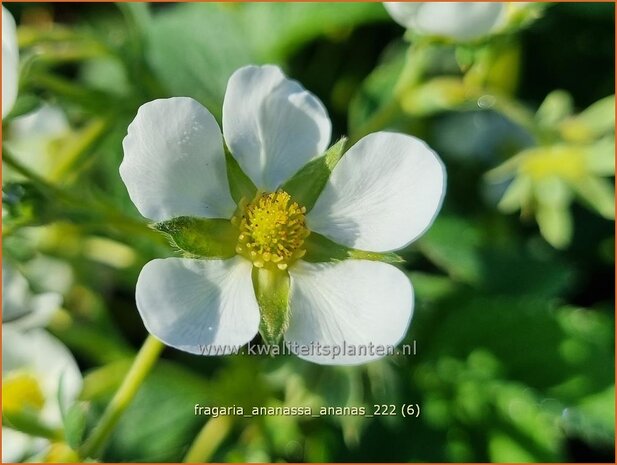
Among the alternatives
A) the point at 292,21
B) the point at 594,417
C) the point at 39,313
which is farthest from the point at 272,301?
the point at 292,21

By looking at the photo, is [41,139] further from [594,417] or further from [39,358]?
[594,417]

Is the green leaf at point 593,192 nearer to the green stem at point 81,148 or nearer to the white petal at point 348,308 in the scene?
the white petal at point 348,308

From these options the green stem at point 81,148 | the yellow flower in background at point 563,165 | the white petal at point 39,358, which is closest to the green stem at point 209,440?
the white petal at point 39,358

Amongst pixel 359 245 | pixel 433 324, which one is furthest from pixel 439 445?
pixel 359 245

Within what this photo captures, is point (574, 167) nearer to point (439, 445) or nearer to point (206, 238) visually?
point (439, 445)

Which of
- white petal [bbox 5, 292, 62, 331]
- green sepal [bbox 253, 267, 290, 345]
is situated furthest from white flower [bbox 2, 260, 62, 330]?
green sepal [bbox 253, 267, 290, 345]

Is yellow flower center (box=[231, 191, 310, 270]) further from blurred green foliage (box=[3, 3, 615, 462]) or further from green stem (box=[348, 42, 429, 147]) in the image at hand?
green stem (box=[348, 42, 429, 147])
